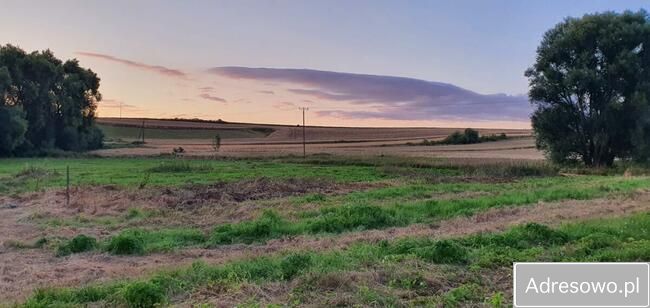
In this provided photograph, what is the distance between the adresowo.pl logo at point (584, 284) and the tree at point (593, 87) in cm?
4096

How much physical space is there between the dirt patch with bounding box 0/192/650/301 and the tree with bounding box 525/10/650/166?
31730mm

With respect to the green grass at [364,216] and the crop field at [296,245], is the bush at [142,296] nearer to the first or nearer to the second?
the crop field at [296,245]

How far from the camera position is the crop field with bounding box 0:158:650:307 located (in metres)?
6.66

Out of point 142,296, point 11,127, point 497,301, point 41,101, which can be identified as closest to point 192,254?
point 142,296

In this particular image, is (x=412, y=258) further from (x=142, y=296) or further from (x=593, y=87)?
(x=593, y=87)

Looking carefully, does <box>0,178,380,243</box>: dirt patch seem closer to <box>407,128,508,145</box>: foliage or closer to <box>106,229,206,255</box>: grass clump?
<box>106,229,206,255</box>: grass clump

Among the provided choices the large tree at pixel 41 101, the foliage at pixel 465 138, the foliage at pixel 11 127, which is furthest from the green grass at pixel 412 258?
the foliage at pixel 465 138

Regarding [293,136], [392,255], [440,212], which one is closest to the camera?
[392,255]

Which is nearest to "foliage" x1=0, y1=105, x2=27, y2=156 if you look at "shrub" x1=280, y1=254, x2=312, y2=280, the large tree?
the large tree

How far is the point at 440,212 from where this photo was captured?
15703 millimetres

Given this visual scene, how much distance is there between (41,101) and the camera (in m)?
71.6

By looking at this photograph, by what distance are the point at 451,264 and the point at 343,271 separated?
193 cm

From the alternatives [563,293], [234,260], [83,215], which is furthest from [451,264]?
[83,215]

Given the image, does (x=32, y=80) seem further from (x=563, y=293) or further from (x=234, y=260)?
(x=563, y=293)
